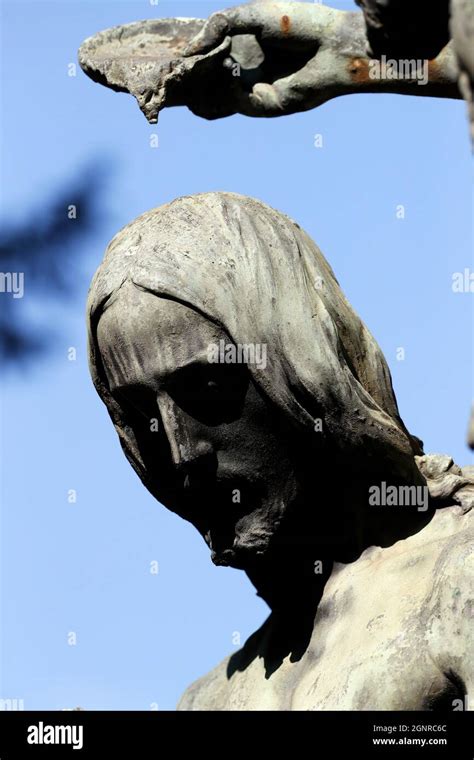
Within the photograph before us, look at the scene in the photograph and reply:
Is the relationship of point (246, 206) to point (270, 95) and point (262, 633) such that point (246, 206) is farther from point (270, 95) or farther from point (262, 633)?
point (262, 633)

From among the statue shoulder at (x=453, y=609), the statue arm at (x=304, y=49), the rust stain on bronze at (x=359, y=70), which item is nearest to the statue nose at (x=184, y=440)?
the statue shoulder at (x=453, y=609)

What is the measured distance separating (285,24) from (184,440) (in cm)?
128

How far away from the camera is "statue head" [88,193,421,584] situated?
6.38 metres

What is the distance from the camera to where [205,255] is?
6.48 metres

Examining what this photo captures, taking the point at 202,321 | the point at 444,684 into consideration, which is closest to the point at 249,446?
the point at 202,321

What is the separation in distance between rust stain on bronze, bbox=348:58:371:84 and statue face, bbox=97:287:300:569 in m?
0.88

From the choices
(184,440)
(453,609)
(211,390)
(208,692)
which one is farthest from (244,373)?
(208,692)

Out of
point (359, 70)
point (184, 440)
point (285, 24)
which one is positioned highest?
point (285, 24)

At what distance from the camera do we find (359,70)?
6.06 m

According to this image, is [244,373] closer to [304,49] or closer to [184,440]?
[184,440]

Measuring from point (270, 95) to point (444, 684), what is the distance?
1.78 m

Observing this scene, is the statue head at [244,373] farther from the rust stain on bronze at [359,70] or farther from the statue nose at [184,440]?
the rust stain on bronze at [359,70]

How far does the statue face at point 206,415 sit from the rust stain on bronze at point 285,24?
0.90 metres

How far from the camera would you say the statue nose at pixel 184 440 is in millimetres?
6406
